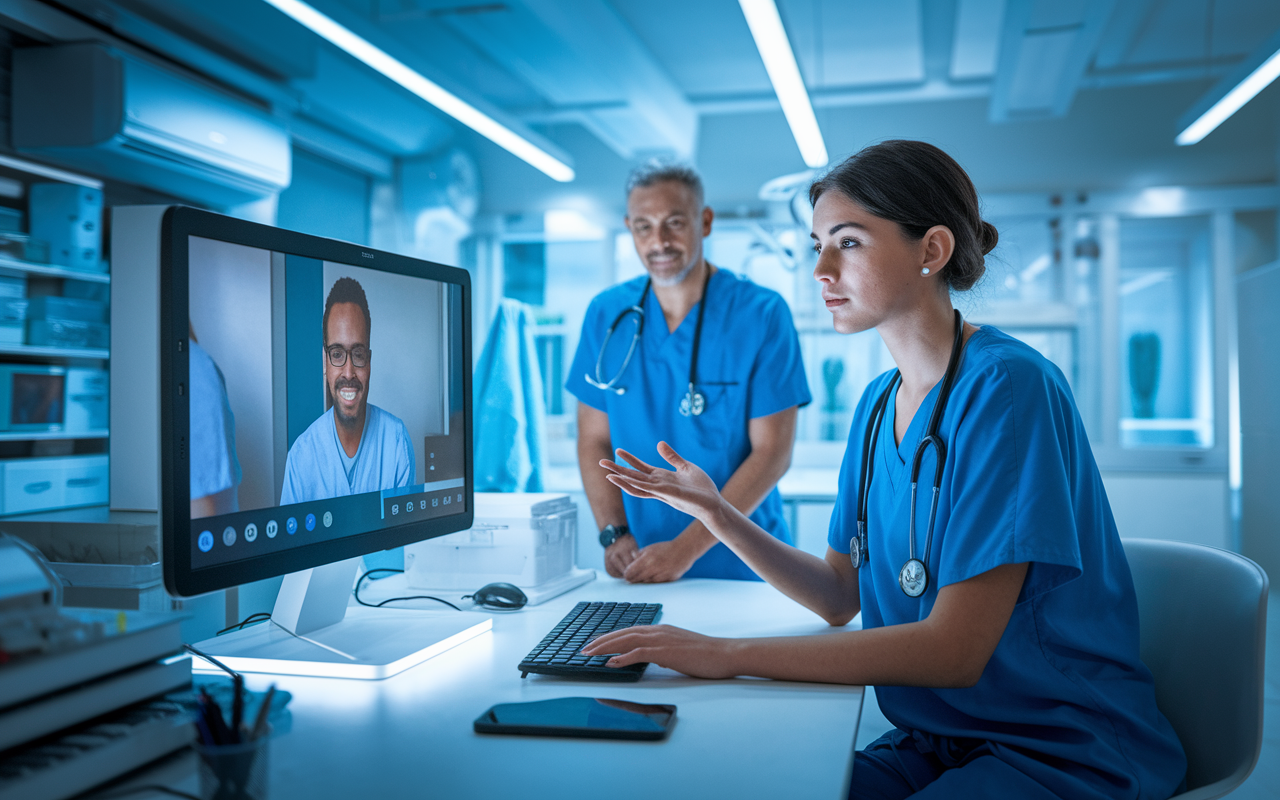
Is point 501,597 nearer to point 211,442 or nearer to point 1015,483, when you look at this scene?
point 211,442

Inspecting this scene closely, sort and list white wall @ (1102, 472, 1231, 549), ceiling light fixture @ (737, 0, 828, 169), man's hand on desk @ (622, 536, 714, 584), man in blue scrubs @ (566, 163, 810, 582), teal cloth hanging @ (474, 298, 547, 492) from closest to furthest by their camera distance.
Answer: man's hand on desk @ (622, 536, 714, 584) < man in blue scrubs @ (566, 163, 810, 582) < ceiling light fixture @ (737, 0, 828, 169) < teal cloth hanging @ (474, 298, 547, 492) < white wall @ (1102, 472, 1231, 549)

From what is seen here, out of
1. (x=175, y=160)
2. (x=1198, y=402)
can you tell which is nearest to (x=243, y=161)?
(x=175, y=160)

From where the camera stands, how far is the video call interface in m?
0.92

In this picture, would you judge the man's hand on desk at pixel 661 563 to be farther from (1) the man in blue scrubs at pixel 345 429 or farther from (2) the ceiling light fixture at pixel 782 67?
(2) the ceiling light fixture at pixel 782 67

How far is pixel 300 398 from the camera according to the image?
3.39ft

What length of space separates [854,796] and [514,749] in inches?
18.5

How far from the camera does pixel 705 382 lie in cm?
206

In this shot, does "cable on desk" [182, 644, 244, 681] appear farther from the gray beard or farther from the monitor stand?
the gray beard

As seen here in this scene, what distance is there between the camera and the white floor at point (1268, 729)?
4.43 feet

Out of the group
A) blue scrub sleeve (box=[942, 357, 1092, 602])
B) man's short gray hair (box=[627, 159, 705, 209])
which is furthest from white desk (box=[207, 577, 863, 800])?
man's short gray hair (box=[627, 159, 705, 209])

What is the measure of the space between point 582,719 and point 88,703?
0.43 meters

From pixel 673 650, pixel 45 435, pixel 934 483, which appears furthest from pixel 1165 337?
pixel 45 435

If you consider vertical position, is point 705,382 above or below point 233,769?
above

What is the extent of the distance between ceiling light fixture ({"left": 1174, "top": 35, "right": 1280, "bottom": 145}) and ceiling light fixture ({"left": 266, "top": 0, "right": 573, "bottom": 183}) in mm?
2761
